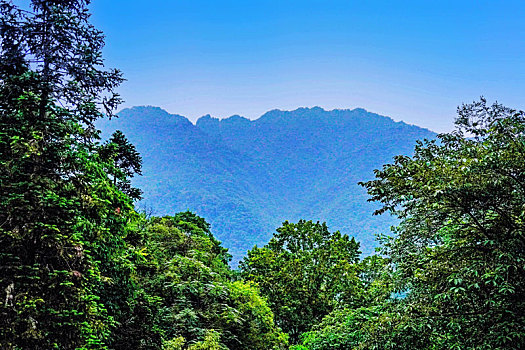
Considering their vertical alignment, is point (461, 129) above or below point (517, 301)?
above

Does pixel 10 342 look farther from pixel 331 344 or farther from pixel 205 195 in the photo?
pixel 205 195

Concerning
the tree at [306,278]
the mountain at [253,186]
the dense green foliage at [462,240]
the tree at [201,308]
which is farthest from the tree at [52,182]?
the mountain at [253,186]

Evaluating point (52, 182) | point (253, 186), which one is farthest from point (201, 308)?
point (253, 186)

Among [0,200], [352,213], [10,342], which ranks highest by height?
[352,213]

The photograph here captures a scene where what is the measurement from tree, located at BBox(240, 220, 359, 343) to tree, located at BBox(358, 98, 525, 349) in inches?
476

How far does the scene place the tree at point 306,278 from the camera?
1898cm

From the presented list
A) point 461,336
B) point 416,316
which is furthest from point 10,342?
point 461,336

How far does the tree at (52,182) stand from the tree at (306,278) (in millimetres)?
13976

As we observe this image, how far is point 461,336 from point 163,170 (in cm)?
16362

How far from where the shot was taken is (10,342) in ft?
14.6

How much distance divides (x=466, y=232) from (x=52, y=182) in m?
6.10

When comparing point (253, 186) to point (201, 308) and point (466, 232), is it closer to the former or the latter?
point (201, 308)

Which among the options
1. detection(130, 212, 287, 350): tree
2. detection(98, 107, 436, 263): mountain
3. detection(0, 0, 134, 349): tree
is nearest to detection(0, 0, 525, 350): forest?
detection(0, 0, 134, 349): tree

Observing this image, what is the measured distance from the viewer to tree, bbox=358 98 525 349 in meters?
5.31
